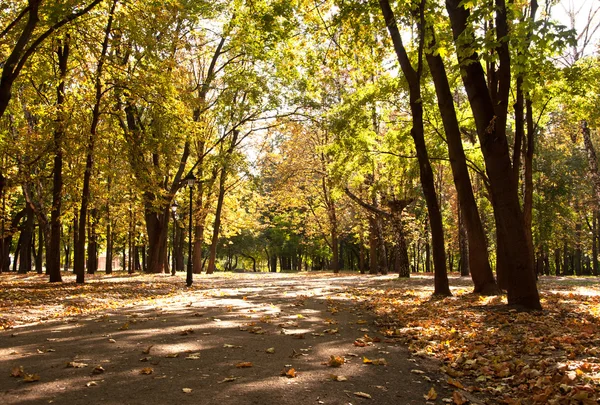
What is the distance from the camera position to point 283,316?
959 centimetres

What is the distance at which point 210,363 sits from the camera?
17.7 feet

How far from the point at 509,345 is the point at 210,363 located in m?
3.98

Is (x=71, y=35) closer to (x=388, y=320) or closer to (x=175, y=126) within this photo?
(x=175, y=126)

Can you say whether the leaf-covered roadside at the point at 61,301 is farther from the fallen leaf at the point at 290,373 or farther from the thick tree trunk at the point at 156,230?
the thick tree trunk at the point at 156,230

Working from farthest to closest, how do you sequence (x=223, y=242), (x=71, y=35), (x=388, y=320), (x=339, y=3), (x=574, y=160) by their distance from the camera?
(x=223, y=242) < (x=574, y=160) < (x=71, y=35) < (x=339, y=3) < (x=388, y=320)

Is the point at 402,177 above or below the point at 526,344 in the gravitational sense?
above

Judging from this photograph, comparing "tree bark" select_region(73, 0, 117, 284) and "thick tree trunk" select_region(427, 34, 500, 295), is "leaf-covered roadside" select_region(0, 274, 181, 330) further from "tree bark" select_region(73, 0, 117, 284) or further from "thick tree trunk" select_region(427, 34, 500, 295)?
"thick tree trunk" select_region(427, 34, 500, 295)

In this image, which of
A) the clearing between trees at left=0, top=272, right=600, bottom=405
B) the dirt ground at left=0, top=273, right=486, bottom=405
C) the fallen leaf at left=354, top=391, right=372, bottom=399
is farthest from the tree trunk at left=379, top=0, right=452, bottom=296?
the fallen leaf at left=354, top=391, right=372, bottom=399

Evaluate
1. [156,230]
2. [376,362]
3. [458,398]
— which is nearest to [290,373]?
[376,362]

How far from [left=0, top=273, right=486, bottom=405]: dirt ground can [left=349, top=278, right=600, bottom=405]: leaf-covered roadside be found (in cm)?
42

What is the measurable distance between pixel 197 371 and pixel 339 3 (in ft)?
35.4

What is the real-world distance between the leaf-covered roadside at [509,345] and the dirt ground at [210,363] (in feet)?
1.38

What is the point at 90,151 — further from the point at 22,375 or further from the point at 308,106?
the point at 308,106

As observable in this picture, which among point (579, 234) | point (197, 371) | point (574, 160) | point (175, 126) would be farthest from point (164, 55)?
point (579, 234)
